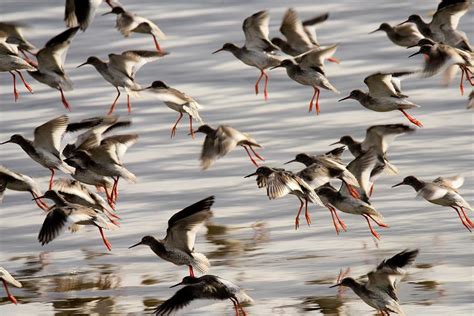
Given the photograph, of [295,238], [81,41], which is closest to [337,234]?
[295,238]

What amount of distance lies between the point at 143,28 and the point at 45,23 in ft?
21.5

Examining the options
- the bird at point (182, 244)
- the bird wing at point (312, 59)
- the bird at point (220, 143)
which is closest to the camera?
the bird at point (182, 244)

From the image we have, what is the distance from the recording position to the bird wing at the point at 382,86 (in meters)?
18.8

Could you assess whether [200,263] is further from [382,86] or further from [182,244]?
[382,86]

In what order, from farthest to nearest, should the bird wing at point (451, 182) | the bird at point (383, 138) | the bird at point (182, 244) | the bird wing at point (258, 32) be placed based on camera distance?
the bird wing at point (258, 32), the bird at point (383, 138), the bird wing at point (451, 182), the bird at point (182, 244)

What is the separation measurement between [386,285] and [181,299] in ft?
6.34

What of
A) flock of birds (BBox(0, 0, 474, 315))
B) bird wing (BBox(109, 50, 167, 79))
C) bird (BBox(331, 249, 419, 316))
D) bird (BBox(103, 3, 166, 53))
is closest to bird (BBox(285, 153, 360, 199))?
flock of birds (BBox(0, 0, 474, 315))

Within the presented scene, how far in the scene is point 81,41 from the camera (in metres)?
28.7

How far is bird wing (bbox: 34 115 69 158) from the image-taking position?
17.9 metres

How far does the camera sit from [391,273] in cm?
1334

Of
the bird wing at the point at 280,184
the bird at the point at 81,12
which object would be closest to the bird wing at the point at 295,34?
the bird at the point at 81,12

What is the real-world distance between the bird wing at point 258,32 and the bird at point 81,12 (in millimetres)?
2324

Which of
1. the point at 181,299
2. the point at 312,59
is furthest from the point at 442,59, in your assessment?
the point at 181,299

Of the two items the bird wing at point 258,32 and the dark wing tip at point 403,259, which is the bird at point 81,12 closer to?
the bird wing at point 258,32
